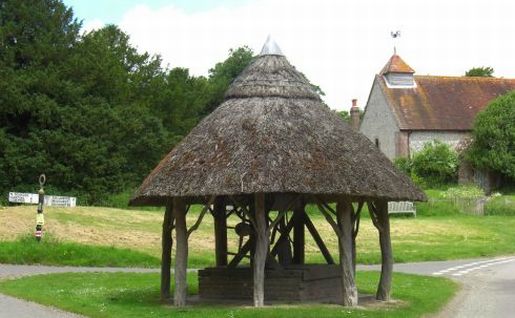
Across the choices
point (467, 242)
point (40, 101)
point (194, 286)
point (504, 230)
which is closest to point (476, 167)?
point (504, 230)

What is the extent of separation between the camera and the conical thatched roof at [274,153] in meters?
15.8

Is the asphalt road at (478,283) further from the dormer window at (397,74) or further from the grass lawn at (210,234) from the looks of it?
the dormer window at (397,74)

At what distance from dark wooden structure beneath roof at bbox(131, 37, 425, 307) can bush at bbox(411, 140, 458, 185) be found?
1598 inches

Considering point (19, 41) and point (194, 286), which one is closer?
point (194, 286)

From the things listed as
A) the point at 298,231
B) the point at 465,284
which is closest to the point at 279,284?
the point at 298,231

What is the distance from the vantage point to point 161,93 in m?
66.2

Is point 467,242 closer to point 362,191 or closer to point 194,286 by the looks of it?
point 194,286

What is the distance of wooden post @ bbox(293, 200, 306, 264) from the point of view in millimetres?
19703

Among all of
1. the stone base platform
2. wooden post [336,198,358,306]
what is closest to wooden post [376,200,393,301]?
the stone base platform

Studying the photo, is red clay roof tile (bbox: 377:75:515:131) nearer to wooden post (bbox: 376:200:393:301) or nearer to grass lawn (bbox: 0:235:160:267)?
grass lawn (bbox: 0:235:160:267)

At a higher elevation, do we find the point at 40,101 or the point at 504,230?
the point at 40,101

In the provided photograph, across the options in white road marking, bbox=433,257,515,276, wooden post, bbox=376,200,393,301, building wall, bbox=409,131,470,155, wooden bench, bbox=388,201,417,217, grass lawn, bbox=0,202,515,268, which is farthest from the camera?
building wall, bbox=409,131,470,155

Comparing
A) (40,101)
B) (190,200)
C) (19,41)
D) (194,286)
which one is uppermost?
(19,41)

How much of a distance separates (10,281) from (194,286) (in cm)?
501
